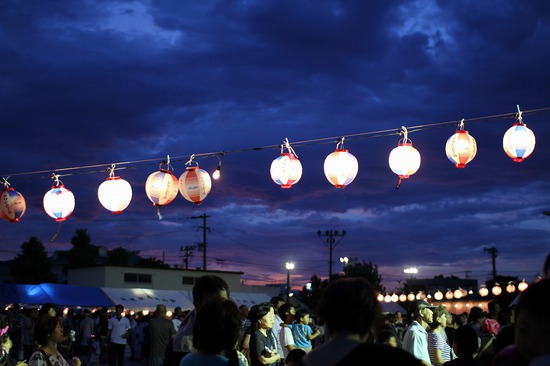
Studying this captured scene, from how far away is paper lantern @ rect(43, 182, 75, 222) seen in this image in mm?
12258

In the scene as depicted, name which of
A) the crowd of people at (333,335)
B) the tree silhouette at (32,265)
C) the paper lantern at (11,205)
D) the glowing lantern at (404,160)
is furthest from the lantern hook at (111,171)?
the tree silhouette at (32,265)

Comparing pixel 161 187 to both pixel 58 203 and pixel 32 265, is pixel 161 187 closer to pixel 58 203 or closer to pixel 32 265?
pixel 58 203

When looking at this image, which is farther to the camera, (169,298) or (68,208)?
(169,298)

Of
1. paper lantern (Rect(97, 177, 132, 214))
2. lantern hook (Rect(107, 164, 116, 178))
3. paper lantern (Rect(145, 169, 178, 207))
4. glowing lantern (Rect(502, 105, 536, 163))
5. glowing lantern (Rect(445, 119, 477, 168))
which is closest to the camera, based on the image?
glowing lantern (Rect(502, 105, 536, 163))

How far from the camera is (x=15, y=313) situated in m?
19.0

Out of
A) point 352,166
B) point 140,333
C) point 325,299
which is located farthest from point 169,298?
point 325,299

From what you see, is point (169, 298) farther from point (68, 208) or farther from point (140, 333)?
point (68, 208)

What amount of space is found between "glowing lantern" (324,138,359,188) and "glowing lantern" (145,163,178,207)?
322cm

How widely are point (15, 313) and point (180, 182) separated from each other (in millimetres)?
10462

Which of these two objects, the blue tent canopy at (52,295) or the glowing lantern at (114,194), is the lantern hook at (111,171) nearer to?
the glowing lantern at (114,194)

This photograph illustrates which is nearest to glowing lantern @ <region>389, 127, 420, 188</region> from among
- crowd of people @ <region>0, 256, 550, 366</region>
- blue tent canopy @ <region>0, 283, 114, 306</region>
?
crowd of people @ <region>0, 256, 550, 366</region>

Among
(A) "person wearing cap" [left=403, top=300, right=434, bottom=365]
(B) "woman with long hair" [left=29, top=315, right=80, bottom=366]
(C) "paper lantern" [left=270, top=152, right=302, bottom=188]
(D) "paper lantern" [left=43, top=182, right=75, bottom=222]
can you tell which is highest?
(C) "paper lantern" [left=270, top=152, right=302, bottom=188]

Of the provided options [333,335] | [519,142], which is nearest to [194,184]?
[519,142]

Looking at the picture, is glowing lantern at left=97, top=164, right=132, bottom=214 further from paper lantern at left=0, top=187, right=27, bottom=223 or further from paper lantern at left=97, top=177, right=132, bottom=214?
paper lantern at left=0, top=187, right=27, bottom=223
